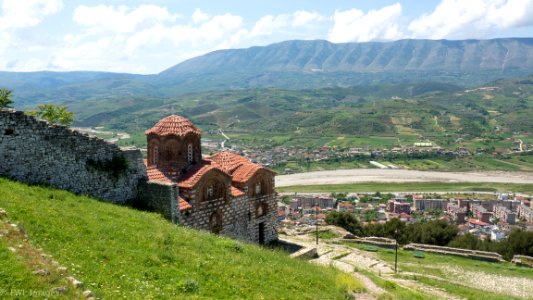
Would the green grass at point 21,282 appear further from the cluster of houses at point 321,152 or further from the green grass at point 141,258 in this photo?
the cluster of houses at point 321,152

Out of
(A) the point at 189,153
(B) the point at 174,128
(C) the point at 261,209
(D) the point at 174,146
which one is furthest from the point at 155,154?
(C) the point at 261,209

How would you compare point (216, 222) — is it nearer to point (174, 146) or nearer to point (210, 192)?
point (210, 192)

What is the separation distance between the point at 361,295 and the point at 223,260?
4.71 metres

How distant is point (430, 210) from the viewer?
7506 cm

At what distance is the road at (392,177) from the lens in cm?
10056

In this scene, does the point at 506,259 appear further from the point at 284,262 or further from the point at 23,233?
the point at 23,233

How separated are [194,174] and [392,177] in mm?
89971

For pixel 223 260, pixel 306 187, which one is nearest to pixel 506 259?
pixel 223 260

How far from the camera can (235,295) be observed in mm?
9945

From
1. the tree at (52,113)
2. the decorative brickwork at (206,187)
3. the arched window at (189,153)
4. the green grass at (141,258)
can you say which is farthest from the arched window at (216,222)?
the tree at (52,113)

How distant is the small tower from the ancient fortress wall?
298 centimetres

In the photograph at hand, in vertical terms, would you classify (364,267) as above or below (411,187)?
above

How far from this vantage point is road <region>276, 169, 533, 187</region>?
10056 centimetres

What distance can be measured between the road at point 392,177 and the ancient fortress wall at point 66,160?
81039 millimetres
